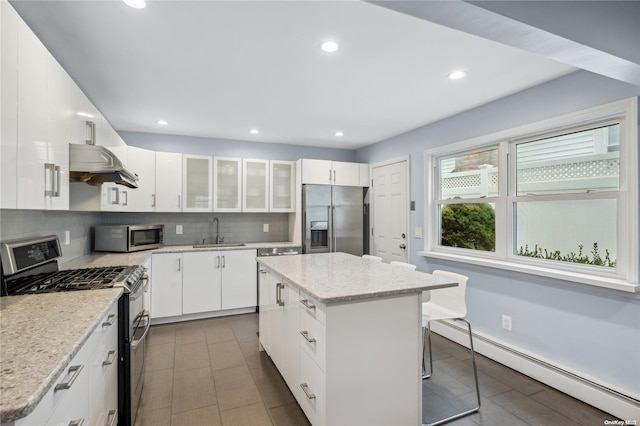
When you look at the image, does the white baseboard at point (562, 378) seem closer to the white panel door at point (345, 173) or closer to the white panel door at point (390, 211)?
the white panel door at point (390, 211)

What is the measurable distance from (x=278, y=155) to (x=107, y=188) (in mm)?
2426

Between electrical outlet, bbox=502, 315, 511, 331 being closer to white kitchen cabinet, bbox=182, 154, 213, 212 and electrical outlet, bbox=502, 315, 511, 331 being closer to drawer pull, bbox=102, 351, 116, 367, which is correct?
drawer pull, bbox=102, 351, 116, 367

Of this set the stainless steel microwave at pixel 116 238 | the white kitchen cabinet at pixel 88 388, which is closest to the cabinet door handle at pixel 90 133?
the white kitchen cabinet at pixel 88 388

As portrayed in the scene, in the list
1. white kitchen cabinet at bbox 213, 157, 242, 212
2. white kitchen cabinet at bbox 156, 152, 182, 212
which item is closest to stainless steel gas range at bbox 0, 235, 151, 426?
white kitchen cabinet at bbox 156, 152, 182, 212

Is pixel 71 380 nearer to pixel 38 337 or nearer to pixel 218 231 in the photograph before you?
pixel 38 337

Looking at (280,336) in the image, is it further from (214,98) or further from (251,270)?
(214,98)

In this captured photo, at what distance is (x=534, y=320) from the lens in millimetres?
2635

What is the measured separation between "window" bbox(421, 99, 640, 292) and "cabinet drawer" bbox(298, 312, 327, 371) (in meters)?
1.97

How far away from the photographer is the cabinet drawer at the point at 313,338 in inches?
65.8

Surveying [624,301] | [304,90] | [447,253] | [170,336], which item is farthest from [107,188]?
[624,301]

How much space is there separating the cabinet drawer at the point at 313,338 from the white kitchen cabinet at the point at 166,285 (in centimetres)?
245

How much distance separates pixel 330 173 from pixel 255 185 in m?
1.13

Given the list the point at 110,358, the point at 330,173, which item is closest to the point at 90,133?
the point at 110,358

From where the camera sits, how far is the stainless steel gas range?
1.72 m
